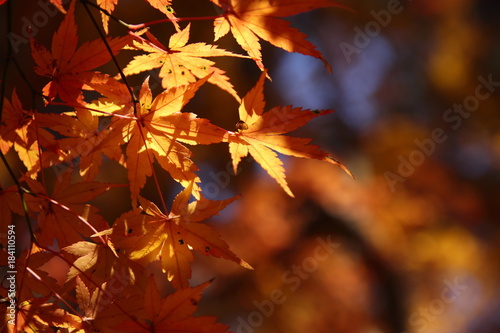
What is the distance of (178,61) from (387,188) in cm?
705

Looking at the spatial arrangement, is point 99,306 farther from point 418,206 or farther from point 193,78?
point 418,206

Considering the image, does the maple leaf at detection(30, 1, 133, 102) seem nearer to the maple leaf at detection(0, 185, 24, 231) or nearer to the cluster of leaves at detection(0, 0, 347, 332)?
the cluster of leaves at detection(0, 0, 347, 332)

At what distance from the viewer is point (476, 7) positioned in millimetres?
8172

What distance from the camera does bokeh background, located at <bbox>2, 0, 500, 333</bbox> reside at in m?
7.25

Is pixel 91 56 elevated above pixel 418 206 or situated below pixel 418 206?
above

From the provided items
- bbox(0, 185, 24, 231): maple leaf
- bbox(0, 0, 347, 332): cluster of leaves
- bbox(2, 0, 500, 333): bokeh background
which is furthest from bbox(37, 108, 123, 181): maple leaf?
bbox(2, 0, 500, 333): bokeh background

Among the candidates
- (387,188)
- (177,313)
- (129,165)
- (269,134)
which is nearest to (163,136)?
(129,165)

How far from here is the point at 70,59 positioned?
2.38 feet

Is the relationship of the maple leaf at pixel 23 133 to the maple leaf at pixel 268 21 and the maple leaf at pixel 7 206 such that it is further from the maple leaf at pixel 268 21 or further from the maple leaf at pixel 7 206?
the maple leaf at pixel 268 21

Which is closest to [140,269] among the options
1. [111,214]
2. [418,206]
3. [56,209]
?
[56,209]

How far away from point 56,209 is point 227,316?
6.67 m

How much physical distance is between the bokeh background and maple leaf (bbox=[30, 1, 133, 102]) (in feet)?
20.1

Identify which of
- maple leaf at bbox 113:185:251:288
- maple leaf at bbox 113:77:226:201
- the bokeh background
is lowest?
the bokeh background

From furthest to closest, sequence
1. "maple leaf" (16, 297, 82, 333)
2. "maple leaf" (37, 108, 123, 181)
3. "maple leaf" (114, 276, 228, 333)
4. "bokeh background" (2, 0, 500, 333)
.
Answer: "bokeh background" (2, 0, 500, 333) < "maple leaf" (37, 108, 123, 181) < "maple leaf" (16, 297, 82, 333) < "maple leaf" (114, 276, 228, 333)
